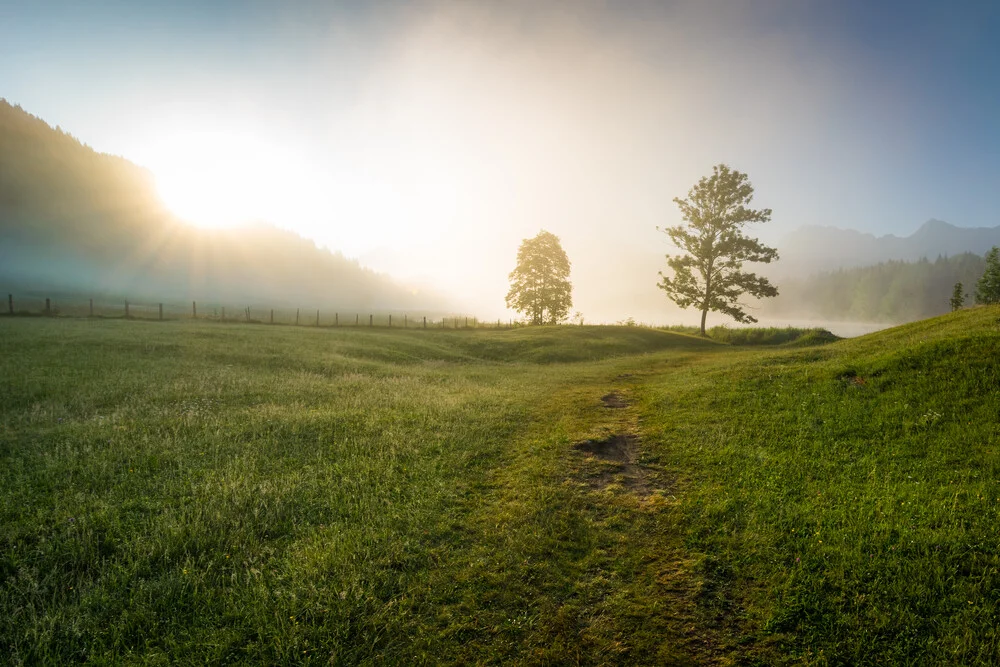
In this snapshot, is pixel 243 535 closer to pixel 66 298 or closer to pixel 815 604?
pixel 815 604

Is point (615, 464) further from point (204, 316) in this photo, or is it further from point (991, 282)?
point (991, 282)

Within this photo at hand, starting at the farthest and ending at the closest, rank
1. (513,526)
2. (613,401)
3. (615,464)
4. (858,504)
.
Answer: (613,401) → (615,464) → (858,504) → (513,526)

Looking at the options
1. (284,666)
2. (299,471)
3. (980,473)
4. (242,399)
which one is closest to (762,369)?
(980,473)

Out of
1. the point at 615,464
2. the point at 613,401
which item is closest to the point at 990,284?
the point at 613,401

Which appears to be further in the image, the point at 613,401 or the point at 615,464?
the point at 613,401

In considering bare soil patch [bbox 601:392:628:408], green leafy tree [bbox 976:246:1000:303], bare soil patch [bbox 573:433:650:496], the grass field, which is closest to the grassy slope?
the grass field

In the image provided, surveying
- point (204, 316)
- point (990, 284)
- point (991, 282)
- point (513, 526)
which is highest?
point (991, 282)

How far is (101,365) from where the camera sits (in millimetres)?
18812

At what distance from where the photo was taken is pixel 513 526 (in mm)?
7254

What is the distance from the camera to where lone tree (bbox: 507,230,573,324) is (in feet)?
214

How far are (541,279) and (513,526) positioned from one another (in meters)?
60.1

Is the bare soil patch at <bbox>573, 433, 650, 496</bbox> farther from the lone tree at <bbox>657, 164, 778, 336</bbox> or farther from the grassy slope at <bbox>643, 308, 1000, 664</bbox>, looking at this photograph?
the lone tree at <bbox>657, 164, 778, 336</bbox>

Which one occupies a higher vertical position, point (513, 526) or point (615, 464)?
Result: point (615, 464)

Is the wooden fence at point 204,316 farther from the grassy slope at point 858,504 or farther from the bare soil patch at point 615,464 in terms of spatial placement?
the grassy slope at point 858,504
